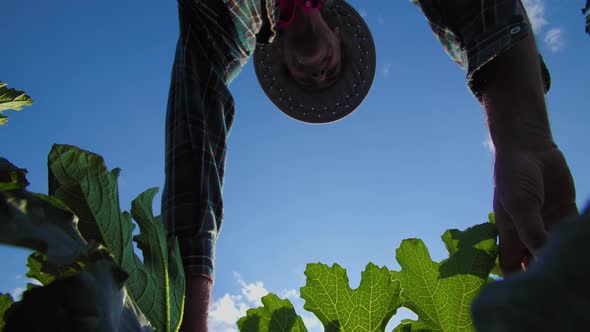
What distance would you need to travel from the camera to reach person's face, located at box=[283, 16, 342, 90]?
11.0 ft

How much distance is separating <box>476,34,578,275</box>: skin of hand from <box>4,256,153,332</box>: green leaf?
113cm

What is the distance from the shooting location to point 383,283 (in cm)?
112

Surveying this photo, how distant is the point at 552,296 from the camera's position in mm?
230

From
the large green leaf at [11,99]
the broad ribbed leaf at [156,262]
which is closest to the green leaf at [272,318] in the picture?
the broad ribbed leaf at [156,262]

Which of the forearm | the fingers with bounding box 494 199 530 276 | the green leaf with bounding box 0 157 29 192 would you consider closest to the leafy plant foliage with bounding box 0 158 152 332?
the green leaf with bounding box 0 157 29 192

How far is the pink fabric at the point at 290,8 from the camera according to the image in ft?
11.4

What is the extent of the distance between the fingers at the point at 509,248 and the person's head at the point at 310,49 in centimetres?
213

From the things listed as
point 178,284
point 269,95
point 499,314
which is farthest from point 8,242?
point 269,95

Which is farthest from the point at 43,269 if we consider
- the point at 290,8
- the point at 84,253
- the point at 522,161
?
the point at 290,8

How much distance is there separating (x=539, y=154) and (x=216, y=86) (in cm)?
163

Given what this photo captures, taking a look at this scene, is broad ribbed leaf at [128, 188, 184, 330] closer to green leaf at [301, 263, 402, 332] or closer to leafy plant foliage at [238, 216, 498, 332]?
leafy plant foliage at [238, 216, 498, 332]

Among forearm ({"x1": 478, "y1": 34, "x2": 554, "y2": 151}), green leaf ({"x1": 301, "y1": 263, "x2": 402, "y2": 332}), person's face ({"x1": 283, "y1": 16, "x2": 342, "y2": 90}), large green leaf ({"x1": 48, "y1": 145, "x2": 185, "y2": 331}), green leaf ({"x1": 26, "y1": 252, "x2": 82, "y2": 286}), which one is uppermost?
person's face ({"x1": 283, "y1": 16, "x2": 342, "y2": 90})

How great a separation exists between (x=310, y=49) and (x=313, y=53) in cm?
3

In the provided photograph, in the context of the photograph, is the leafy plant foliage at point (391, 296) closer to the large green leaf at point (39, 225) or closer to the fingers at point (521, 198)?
the fingers at point (521, 198)
